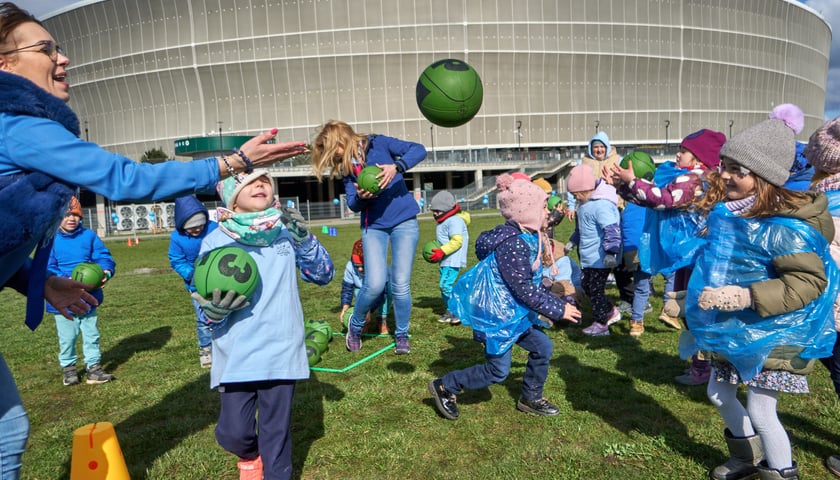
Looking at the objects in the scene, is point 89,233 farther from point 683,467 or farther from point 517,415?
point 683,467

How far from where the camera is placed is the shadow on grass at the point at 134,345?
7.06 meters

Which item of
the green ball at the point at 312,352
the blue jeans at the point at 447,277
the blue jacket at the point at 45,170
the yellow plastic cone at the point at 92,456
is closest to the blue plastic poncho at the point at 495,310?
the green ball at the point at 312,352

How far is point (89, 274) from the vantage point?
543cm

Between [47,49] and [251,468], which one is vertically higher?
[47,49]

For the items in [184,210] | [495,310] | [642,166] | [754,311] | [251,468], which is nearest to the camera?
[754,311]

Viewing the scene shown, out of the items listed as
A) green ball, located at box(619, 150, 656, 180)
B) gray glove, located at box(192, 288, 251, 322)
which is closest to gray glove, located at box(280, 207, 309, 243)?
gray glove, located at box(192, 288, 251, 322)

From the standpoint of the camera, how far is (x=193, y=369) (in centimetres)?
646

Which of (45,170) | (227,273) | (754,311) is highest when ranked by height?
(45,170)

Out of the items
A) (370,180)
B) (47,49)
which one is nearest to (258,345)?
(47,49)

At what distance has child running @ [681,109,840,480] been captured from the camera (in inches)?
116

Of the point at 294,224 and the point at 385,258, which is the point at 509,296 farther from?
the point at 385,258

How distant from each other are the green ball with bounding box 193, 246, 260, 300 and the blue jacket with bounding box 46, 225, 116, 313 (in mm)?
3581

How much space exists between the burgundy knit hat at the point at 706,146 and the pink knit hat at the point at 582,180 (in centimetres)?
155

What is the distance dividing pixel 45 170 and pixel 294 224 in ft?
4.72
